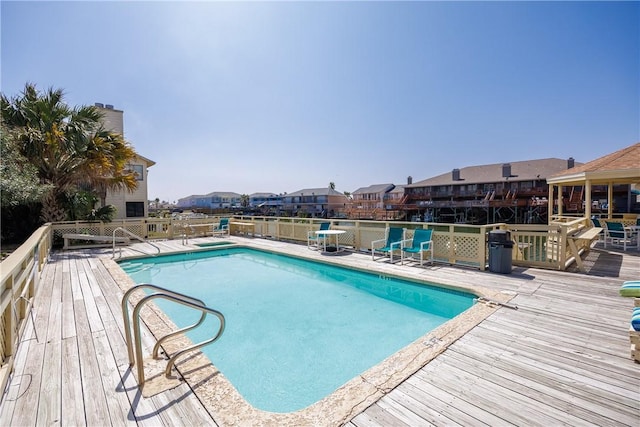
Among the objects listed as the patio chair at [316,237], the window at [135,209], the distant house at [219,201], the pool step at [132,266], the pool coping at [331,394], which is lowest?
the pool step at [132,266]

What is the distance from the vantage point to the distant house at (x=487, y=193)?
32438 mm

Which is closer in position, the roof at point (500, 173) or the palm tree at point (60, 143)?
the palm tree at point (60, 143)

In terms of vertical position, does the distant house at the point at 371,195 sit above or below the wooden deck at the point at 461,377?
above

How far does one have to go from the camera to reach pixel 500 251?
600cm

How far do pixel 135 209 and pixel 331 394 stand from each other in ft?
66.7

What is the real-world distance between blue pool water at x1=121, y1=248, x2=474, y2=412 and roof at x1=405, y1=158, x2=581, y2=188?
35.6 meters

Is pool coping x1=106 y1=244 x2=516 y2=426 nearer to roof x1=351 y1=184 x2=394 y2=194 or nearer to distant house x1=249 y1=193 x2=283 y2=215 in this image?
roof x1=351 y1=184 x2=394 y2=194

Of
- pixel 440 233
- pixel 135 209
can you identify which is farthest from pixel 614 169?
pixel 135 209

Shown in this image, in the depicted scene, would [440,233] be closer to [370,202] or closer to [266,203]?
[370,202]

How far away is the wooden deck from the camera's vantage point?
1.92 metres

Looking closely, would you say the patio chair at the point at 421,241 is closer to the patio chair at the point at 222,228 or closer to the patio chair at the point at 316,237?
the patio chair at the point at 316,237

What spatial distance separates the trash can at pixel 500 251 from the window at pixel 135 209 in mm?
20027

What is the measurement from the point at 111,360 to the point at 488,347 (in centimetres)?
384

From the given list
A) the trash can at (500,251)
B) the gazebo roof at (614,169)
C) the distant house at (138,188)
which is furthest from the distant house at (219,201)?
the trash can at (500,251)
